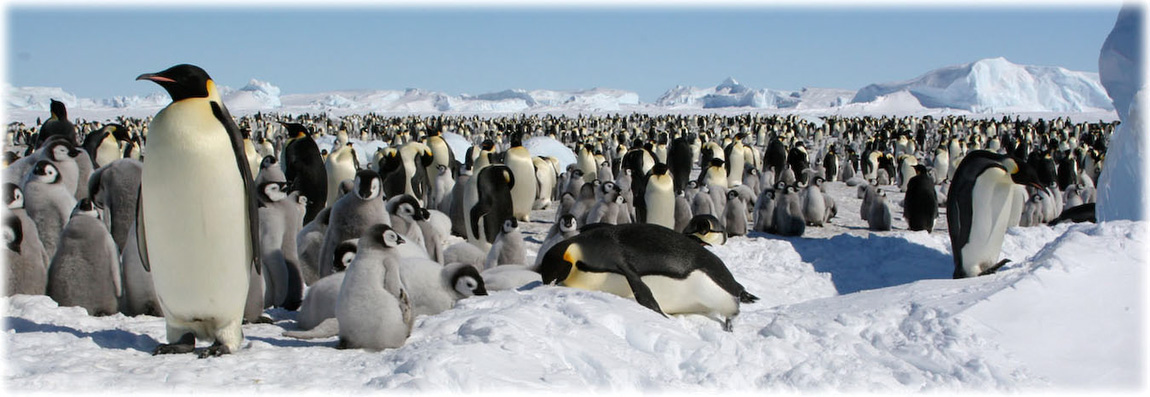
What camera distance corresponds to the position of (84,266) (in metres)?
3.90

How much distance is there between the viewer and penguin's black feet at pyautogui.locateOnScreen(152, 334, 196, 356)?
3143mm

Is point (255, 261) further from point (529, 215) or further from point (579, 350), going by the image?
point (529, 215)

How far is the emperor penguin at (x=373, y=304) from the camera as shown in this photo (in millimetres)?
3320

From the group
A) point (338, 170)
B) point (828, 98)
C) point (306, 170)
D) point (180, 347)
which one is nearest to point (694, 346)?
point (180, 347)

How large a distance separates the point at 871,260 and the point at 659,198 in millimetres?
2123

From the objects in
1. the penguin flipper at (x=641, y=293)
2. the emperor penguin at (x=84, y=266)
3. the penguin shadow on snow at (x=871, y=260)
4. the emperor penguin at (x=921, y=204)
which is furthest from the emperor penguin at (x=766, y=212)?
the emperor penguin at (x=84, y=266)

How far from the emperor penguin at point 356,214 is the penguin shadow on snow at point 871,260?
421 cm

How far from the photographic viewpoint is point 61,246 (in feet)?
12.8

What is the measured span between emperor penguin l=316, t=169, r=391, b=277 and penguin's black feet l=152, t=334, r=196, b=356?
185cm

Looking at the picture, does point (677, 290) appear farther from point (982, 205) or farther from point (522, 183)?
point (522, 183)

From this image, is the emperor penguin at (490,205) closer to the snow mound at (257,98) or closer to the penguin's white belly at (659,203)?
the penguin's white belly at (659,203)

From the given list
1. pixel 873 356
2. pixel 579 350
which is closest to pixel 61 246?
pixel 579 350

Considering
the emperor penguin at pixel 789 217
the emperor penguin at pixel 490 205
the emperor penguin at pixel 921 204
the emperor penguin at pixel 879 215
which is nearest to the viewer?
A: the emperor penguin at pixel 490 205

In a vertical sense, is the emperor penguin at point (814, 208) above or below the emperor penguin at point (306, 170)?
below
